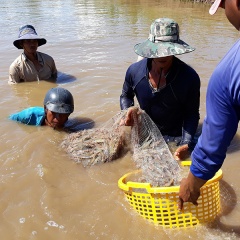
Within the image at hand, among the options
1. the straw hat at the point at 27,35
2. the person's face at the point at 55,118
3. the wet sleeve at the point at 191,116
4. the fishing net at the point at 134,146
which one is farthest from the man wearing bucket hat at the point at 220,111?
the straw hat at the point at 27,35

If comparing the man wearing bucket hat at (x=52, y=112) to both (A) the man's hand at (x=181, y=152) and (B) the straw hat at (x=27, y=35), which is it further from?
(B) the straw hat at (x=27, y=35)

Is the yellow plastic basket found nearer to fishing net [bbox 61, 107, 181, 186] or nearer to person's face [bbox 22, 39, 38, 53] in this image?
fishing net [bbox 61, 107, 181, 186]

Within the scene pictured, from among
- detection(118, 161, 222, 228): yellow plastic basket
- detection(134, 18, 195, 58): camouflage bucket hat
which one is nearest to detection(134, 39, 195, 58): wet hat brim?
detection(134, 18, 195, 58): camouflage bucket hat

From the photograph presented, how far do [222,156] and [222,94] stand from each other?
40 centimetres

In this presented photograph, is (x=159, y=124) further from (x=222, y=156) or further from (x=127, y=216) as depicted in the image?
(x=222, y=156)

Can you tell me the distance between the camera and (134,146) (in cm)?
370

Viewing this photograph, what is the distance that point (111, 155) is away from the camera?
145 inches

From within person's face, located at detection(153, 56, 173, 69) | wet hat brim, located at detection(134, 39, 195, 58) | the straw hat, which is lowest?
the straw hat

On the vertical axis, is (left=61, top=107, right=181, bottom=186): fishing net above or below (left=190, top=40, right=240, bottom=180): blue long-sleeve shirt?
below

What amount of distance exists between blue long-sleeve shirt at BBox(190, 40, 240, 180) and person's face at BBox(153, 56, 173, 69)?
65.5 inches

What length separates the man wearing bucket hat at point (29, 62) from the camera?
19.1 feet

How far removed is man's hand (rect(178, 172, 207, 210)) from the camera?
2.00 meters

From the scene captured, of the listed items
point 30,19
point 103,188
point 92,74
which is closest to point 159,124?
point 103,188

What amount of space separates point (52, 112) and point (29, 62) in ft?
7.54
